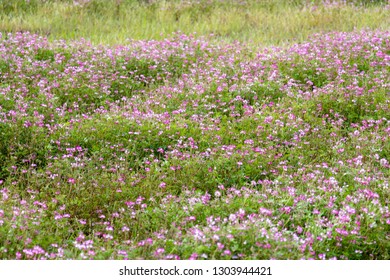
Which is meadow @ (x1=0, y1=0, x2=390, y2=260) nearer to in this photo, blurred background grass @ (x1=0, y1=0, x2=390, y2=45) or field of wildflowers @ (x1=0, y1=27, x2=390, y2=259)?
field of wildflowers @ (x1=0, y1=27, x2=390, y2=259)

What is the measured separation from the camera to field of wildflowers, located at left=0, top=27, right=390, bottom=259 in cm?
493

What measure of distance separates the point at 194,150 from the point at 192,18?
8281 mm

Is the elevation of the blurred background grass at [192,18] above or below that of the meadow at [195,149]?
above

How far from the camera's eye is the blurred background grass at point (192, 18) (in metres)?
13.0

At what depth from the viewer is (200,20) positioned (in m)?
14.4

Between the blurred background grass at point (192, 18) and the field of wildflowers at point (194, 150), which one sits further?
the blurred background grass at point (192, 18)

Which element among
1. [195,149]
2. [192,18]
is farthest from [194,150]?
[192,18]

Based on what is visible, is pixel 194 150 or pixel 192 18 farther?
pixel 192 18

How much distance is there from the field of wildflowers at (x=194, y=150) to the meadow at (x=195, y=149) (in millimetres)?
23

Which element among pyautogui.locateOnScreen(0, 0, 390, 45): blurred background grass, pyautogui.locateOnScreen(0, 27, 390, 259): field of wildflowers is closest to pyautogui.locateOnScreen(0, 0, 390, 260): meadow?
pyautogui.locateOnScreen(0, 27, 390, 259): field of wildflowers

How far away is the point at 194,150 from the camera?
6965 millimetres

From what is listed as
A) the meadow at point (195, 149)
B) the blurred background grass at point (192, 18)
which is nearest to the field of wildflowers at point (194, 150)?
the meadow at point (195, 149)

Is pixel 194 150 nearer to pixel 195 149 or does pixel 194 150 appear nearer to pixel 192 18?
pixel 195 149

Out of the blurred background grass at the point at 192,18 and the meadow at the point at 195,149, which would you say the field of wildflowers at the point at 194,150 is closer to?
the meadow at the point at 195,149
